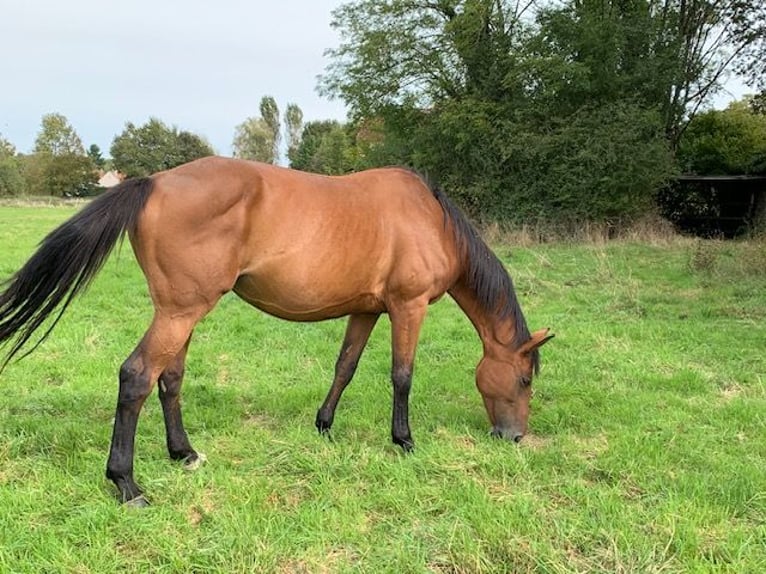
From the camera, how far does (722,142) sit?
70.1 ft

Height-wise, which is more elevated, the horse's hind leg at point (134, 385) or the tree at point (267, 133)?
the tree at point (267, 133)

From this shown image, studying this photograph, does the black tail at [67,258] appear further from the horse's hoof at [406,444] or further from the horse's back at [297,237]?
the horse's hoof at [406,444]

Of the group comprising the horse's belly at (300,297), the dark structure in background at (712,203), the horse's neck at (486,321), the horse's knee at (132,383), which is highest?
the dark structure in background at (712,203)

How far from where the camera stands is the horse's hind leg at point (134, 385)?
297 centimetres

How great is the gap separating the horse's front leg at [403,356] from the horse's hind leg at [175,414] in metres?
1.26

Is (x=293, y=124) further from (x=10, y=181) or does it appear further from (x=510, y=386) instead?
(x=510, y=386)

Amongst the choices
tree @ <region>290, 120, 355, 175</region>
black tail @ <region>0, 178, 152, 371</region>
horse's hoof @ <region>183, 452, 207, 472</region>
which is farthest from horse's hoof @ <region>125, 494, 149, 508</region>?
tree @ <region>290, 120, 355, 175</region>

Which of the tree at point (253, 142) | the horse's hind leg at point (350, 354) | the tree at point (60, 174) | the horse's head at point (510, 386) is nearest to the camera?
the horse's head at point (510, 386)

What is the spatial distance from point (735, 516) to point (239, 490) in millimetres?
2532

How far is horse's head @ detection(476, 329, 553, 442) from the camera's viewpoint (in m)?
3.97

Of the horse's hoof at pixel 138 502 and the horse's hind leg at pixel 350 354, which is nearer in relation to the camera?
the horse's hoof at pixel 138 502

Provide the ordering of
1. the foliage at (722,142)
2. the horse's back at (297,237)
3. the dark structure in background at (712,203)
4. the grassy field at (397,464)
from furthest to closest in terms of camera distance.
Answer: the foliage at (722,142) < the dark structure in background at (712,203) < the horse's back at (297,237) < the grassy field at (397,464)

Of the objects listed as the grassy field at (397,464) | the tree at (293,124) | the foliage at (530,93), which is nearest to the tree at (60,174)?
the tree at (293,124)

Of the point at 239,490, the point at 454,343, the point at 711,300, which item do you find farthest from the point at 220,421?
the point at 711,300
